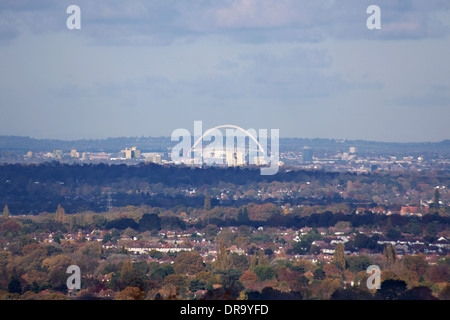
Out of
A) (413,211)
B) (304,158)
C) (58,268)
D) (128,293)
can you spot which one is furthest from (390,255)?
(304,158)

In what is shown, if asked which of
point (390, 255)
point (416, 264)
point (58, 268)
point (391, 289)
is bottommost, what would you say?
point (390, 255)

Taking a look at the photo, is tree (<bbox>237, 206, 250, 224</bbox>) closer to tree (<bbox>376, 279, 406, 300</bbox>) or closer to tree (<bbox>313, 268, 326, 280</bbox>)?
tree (<bbox>313, 268, 326, 280</bbox>)

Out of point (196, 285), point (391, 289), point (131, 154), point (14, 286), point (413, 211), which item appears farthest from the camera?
point (131, 154)

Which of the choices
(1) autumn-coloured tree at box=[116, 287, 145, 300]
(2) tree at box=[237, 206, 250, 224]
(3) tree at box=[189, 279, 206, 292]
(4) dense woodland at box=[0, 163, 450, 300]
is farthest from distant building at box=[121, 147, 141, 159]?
(1) autumn-coloured tree at box=[116, 287, 145, 300]

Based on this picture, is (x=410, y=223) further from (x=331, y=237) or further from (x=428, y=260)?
(x=428, y=260)

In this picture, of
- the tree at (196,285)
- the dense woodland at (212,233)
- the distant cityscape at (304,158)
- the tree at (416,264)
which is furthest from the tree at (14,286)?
the distant cityscape at (304,158)

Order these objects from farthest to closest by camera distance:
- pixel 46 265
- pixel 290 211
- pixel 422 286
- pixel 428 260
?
pixel 290 211 < pixel 428 260 < pixel 46 265 < pixel 422 286

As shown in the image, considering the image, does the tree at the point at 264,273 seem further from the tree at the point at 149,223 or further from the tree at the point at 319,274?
the tree at the point at 149,223

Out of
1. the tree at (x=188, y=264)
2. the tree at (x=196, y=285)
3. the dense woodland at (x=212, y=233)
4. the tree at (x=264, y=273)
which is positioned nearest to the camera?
the dense woodland at (x=212, y=233)

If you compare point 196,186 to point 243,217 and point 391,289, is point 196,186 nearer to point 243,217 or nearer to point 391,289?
point 243,217

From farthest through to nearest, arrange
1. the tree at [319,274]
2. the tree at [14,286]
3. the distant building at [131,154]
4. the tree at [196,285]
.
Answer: the distant building at [131,154] → the tree at [319,274] → the tree at [196,285] → the tree at [14,286]
